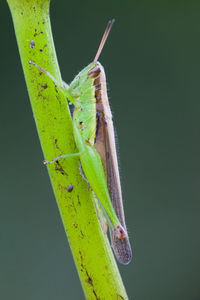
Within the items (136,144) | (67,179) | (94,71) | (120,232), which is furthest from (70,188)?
(136,144)

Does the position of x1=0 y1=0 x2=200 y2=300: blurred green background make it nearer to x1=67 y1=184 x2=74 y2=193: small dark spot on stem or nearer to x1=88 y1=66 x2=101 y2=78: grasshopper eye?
x1=88 y1=66 x2=101 y2=78: grasshopper eye

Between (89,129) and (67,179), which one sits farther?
(89,129)

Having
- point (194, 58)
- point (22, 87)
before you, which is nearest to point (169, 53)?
point (194, 58)

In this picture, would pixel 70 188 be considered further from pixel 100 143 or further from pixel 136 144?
pixel 136 144

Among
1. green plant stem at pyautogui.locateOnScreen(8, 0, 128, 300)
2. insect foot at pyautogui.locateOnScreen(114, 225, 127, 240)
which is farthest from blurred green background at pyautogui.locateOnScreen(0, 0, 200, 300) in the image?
green plant stem at pyautogui.locateOnScreen(8, 0, 128, 300)

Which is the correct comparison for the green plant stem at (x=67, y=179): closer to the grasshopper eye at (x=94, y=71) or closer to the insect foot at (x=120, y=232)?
the insect foot at (x=120, y=232)

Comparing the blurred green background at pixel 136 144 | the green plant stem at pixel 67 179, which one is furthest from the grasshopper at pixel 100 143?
the blurred green background at pixel 136 144

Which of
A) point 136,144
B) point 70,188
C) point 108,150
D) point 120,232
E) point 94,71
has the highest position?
point 94,71

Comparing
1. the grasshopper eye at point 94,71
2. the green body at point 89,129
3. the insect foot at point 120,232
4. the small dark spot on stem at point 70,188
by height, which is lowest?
the insect foot at point 120,232
